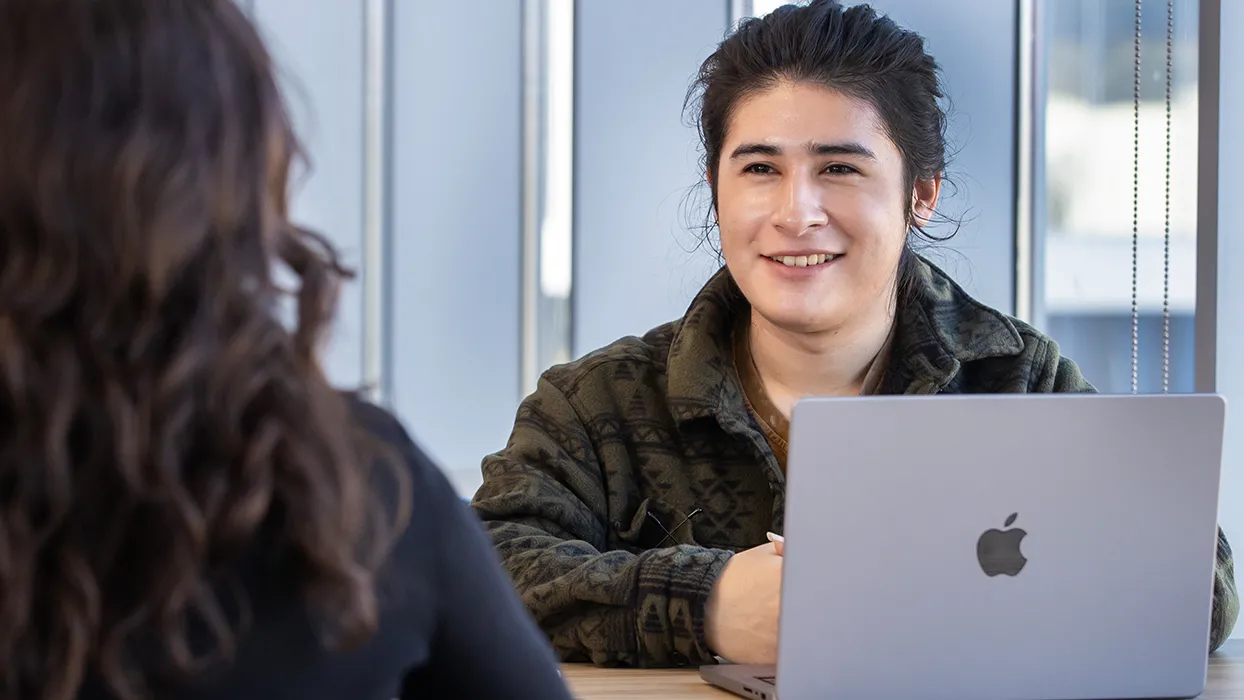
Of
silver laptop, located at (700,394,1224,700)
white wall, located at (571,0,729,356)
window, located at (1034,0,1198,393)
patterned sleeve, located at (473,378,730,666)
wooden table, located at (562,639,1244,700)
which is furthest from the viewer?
white wall, located at (571,0,729,356)

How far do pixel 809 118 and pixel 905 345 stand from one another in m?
0.34

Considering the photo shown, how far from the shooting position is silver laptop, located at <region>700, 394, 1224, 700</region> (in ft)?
3.92

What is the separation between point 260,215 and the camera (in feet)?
2.58

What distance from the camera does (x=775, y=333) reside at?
1.98 metres

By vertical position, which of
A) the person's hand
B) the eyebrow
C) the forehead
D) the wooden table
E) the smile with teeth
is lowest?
the wooden table

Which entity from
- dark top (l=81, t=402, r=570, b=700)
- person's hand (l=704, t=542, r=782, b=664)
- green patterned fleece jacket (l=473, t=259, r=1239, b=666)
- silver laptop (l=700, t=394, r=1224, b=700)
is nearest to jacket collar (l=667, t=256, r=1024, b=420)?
green patterned fleece jacket (l=473, t=259, r=1239, b=666)

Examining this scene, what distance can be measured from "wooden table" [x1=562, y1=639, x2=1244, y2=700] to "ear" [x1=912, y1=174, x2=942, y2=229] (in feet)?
2.34

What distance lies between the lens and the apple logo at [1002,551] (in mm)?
1221

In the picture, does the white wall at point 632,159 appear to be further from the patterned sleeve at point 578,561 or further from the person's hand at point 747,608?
the person's hand at point 747,608

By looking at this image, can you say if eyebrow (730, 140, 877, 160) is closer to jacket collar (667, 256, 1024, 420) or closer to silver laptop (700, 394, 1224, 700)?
jacket collar (667, 256, 1024, 420)

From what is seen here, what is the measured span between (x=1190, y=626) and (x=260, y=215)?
97 centimetres

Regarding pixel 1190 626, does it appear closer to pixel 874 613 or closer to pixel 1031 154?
pixel 874 613

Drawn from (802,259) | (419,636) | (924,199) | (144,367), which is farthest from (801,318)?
(144,367)

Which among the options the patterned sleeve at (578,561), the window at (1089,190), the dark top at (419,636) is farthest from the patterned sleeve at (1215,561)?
the window at (1089,190)
